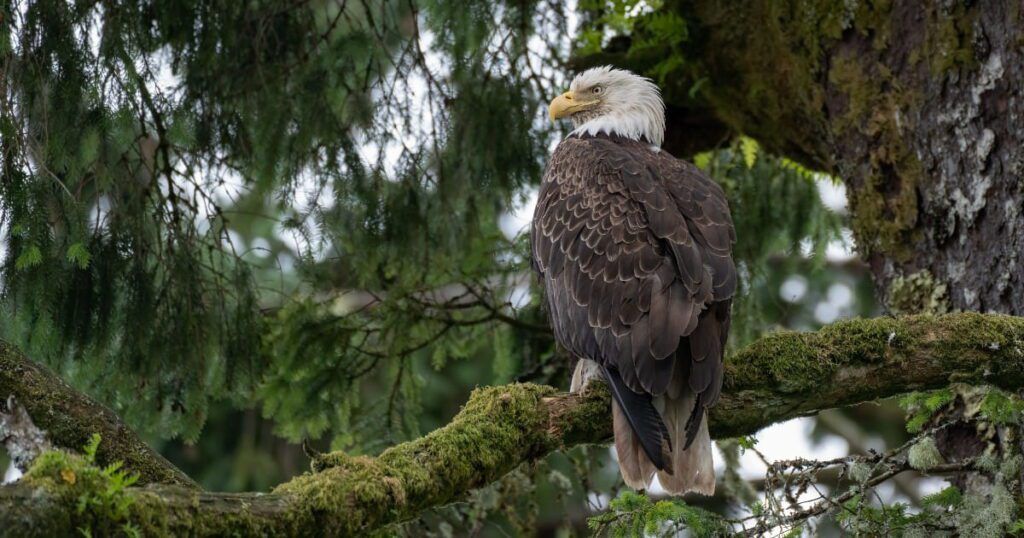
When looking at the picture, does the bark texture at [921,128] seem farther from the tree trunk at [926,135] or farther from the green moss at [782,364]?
the green moss at [782,364]

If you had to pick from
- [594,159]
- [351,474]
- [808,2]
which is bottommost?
[351,474]

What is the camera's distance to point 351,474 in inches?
137

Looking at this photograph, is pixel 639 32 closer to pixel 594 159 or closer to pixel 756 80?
pixel 756 80

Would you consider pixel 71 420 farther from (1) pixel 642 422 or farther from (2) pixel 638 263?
(2) pixel 638 263

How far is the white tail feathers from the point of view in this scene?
4.68 m

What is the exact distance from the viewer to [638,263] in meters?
A: 4.94

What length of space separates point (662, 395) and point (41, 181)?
2578 mm

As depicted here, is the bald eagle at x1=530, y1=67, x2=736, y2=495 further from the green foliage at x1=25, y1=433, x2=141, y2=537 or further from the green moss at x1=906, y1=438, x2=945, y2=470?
the green foliage at x1=25, y1=433, x2=141, y2=537

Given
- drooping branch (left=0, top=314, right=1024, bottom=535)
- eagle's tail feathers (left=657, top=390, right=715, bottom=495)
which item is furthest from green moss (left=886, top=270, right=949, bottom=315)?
eagle's tail feathers (left=657, top=390, right=715, bottom=495)

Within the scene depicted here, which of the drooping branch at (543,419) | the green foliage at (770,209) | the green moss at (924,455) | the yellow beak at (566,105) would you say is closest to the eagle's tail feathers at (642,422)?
the drooping branch at (543,419)

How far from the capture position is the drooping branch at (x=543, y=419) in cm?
306

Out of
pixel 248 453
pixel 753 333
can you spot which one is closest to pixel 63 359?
pixel 753 333

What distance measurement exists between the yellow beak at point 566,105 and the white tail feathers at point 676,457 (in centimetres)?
210

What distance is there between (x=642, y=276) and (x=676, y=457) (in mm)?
749
